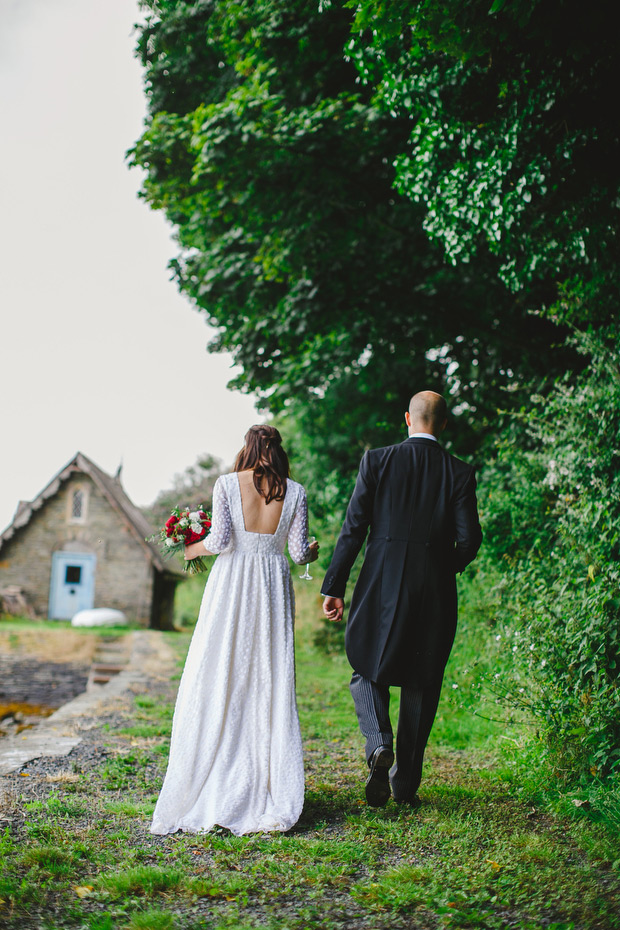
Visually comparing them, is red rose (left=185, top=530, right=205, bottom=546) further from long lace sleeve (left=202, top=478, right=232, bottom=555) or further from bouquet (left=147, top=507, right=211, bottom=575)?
long lace sleeve (left=202, top=478, right=232, bottom=555)

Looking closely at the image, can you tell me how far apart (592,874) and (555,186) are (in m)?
4.84

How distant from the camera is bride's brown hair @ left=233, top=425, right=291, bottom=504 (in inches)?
155

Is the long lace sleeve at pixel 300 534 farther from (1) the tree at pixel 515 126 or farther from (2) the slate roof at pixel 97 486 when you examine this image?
(2) the slate roof at pixel 97 486

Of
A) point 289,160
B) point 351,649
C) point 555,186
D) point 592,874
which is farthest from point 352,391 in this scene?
point 592,874

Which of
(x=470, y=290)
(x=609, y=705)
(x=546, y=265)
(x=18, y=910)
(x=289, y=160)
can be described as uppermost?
(x=289, y=160)

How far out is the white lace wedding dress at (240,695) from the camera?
3586 mm

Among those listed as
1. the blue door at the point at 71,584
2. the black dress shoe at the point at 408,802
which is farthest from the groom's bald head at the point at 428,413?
the blue door at the point at 71,584

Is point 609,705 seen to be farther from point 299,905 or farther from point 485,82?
point 485,82

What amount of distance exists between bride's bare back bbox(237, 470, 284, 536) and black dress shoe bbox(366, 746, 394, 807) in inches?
49.5

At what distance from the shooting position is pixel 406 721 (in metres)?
3.91

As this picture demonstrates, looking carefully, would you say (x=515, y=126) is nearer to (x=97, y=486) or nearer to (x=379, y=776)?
(x=379, y=776)

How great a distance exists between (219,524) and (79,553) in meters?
25.2

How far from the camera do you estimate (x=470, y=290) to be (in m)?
9.88

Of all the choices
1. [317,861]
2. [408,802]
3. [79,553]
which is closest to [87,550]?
[79,553]
